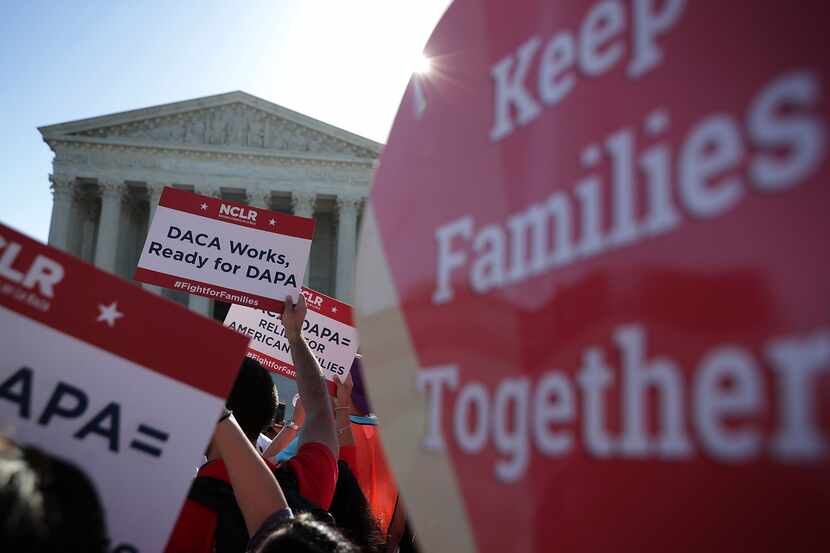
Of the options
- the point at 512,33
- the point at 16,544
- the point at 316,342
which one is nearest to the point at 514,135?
the point at 512,33

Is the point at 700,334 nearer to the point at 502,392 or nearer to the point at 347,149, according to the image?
the point at 502,392

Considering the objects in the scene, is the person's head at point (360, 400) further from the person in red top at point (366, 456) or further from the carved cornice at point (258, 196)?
the carved cornice at point (258, 196)

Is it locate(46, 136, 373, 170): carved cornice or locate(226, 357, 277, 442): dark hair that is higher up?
locate(46, 136, 373, 170): carved cornice

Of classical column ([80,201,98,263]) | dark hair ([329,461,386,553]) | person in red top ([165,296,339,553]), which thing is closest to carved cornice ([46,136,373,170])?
classical column ([80,201,98,263])

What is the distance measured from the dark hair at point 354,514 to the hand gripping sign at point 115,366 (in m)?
1.63

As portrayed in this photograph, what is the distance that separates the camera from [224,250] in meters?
3.59

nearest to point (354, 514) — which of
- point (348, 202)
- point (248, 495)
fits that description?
point (248, 495)

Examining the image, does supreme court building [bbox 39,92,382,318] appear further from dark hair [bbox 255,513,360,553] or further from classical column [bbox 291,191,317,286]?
dark hair [bbox 255,513,360,553]

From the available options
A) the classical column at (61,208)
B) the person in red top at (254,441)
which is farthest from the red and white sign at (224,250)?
the classical column at (61,208)

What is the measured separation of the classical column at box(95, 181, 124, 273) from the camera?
26.8 meters

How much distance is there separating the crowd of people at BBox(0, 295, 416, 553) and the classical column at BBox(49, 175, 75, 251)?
28.0 meters

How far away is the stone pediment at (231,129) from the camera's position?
28.4 metres

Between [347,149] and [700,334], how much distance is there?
96.5ft

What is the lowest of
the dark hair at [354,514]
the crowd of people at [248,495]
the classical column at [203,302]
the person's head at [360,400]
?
the dark hair at [354,514]
